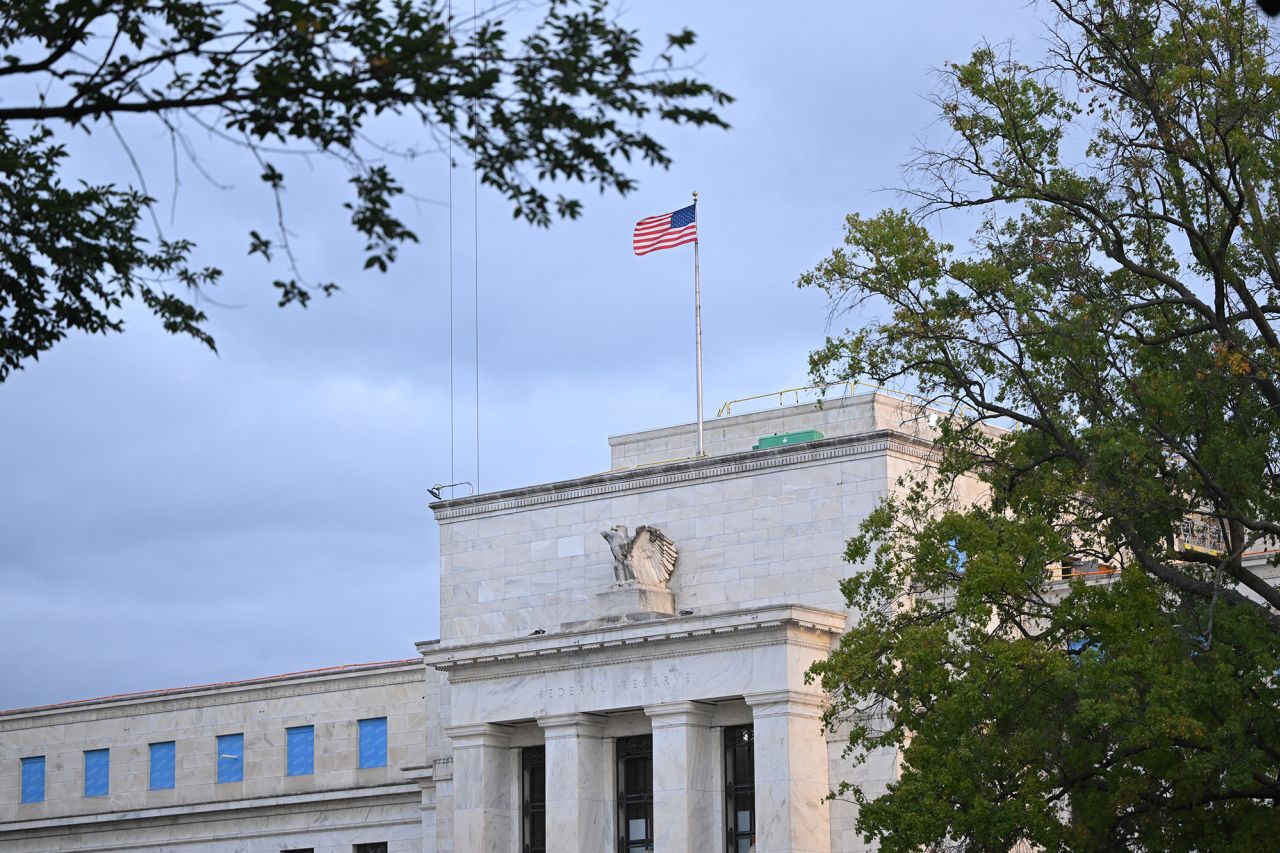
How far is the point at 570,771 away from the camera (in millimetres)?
50219

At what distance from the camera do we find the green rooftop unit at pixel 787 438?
170 ft

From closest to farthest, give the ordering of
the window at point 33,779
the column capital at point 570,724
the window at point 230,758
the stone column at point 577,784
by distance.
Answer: the stone column at point 577,784 < the column capital at point 570,724 < the window at point 230,758 < the window at point 33,779

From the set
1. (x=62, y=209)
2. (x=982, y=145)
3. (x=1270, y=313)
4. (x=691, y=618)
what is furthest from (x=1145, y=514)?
(x=62, y=209)

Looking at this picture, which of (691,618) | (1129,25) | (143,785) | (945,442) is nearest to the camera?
(1129,25)

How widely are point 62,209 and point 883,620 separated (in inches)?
880

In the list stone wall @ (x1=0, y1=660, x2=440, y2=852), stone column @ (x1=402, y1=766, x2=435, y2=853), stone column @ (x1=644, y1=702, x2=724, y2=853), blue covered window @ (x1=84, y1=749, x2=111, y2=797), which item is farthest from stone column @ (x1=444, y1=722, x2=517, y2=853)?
blue covered window @ (x1=84, y1=749, x2=111, y2=797)

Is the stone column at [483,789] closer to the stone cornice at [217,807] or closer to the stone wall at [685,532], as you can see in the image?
the stone wall at [685,532]

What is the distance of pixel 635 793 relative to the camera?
168 ft

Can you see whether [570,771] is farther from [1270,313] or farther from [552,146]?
[552,146]

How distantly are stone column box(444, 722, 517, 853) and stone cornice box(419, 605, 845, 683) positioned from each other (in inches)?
59.5

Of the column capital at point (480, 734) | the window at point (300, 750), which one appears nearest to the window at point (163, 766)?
the window at point (300, 750)

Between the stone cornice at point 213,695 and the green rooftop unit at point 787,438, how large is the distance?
515 inches

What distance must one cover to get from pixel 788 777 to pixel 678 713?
326 centimetres

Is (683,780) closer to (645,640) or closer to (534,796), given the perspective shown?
(645,640)
